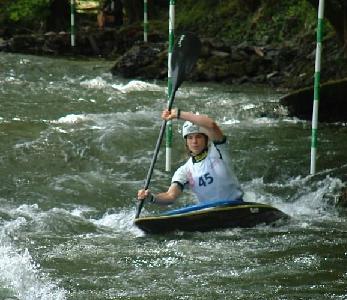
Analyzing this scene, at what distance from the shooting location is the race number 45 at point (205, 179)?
638 cm

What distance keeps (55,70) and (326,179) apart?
8.79m

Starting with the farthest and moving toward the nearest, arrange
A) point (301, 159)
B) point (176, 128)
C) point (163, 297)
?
point (176, 128)
point (301, 159)
point (163, 297)

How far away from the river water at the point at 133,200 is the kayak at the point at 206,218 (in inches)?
2.9

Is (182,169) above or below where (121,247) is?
above

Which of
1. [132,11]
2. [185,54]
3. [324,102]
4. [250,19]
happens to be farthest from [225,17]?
[185,54]

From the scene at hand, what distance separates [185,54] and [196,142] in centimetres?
165

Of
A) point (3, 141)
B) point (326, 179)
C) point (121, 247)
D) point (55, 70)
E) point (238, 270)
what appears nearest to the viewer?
point (238, 270)

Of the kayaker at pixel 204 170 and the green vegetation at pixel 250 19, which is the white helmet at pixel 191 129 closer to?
the kayaker at pixel 204 170

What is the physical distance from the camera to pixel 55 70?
15758 mm

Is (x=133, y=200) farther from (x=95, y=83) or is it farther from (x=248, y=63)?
(x=248, y=63)

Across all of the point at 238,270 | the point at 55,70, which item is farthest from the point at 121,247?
the point at 55,70

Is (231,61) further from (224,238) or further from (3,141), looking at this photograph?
(224,238)

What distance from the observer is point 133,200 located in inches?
302

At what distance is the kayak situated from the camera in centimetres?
629
